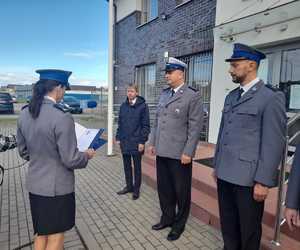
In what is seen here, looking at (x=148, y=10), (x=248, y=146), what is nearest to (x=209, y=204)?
(x=248, y=146)

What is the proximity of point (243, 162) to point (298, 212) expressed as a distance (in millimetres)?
602

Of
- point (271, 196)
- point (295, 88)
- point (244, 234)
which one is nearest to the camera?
point (244, 234)

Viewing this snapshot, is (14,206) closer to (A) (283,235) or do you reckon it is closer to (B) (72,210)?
(B) (72,210)

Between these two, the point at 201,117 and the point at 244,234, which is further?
the point at 201,117

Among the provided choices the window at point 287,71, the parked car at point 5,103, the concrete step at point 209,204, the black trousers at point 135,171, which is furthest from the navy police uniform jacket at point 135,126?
the parked car at point 5,103

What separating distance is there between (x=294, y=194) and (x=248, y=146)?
597mm

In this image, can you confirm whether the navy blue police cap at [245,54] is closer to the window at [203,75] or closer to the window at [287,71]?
the window at [287,71]

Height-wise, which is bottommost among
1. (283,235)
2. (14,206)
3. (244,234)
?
(14,206)

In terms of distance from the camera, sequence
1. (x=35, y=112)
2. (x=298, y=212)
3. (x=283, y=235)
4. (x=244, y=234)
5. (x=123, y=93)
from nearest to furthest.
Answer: (x=298, y=212) → (x=35, y=112) → (x=244, y=234) → (x=283, y=235) → (x=123, y=93)

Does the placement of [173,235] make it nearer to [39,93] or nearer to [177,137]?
[177,137]

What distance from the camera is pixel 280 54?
5078 mm

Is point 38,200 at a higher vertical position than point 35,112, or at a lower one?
lower

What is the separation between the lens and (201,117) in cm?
302

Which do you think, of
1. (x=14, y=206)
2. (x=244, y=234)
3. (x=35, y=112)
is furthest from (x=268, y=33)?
(x=14, y=206)
